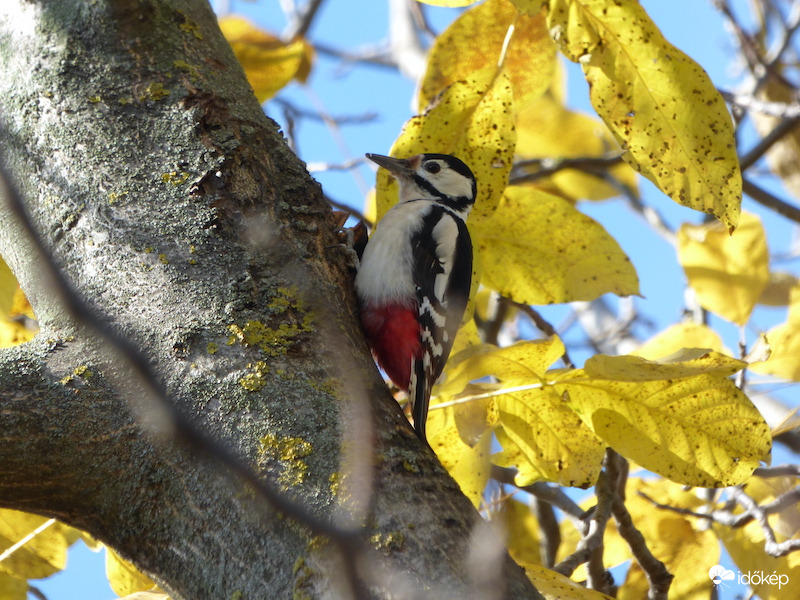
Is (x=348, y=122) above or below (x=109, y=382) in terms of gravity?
above

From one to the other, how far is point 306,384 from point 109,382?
0.39 meters

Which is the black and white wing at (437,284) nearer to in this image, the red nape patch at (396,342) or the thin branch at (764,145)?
the red nape patch at (396,342)

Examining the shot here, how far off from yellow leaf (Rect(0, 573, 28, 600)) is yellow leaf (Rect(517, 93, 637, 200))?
2.71 metres

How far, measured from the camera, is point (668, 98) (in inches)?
77.0

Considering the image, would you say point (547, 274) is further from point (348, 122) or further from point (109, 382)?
point (348, 122)

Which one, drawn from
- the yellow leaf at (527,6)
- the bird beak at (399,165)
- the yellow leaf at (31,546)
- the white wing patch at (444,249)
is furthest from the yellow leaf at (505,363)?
the bird beak at (399,165)

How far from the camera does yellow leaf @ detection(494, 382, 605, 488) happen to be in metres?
2.16

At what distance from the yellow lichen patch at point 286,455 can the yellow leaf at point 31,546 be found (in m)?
0.96

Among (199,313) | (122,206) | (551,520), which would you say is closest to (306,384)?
(199,313)

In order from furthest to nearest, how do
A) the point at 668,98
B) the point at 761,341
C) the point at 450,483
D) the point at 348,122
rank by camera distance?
the point at 348,122, the point at 761,341, the point at 668,98, the point at 450,483

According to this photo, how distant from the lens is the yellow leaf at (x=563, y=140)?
13.0 feet

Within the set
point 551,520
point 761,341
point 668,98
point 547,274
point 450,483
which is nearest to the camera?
point 450,483

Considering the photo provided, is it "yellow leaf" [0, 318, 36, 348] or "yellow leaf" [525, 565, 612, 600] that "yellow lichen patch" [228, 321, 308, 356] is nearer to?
"yellow leaf" [525, 565, 612, 600]

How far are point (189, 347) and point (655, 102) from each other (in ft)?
3.79
